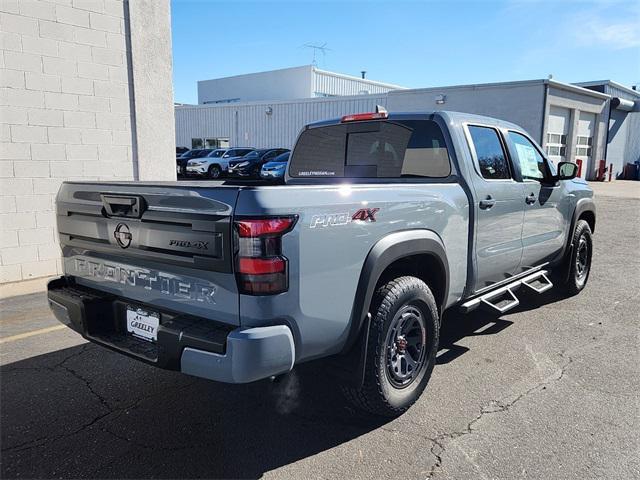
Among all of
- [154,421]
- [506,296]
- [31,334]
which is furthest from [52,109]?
[506,296]

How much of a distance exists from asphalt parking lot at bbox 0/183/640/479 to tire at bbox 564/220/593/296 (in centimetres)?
133

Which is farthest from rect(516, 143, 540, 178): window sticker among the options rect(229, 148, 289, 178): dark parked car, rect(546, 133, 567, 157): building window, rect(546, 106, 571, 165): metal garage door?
rect(546, 133, 567, 157): building window

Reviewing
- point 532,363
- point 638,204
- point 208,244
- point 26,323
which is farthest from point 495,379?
point 638,204

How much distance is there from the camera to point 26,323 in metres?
5.13

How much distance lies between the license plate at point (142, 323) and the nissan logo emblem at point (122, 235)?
0.39 meters

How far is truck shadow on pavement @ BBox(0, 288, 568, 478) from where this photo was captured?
2807 millimetres

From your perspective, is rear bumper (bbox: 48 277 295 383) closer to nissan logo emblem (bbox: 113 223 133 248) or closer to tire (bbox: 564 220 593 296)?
nissan logo emblem (bbox: 113 223 133 248)

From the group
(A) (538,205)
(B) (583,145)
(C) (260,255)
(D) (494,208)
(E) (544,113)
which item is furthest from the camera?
(B) (583,145)

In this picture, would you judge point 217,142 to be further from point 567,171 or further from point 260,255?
point 260,255

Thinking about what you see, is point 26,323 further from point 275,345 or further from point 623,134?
point 623,134

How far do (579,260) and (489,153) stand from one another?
9.18 ft

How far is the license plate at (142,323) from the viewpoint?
2.87m

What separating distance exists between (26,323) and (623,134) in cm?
3736

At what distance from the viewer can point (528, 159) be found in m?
5.13
